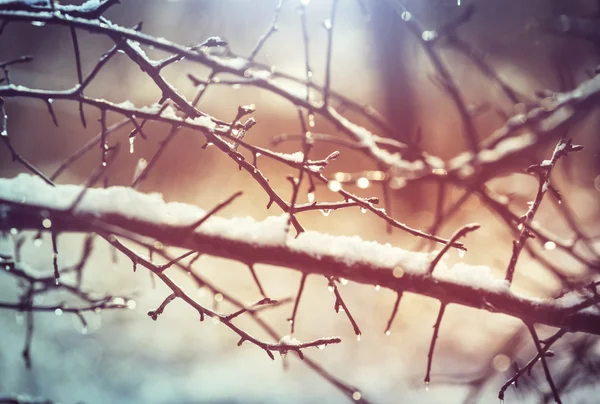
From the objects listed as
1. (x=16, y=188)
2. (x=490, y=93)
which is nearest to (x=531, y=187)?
(x=490, y=93)

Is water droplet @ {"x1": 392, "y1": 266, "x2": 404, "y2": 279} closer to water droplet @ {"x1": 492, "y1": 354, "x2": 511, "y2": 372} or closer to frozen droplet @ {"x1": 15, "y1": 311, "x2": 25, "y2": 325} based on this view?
frozen droplet @ {"x1": 15, "y1": 311, "x2": 25, "y2": 325}

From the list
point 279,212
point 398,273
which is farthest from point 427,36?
point 279,212

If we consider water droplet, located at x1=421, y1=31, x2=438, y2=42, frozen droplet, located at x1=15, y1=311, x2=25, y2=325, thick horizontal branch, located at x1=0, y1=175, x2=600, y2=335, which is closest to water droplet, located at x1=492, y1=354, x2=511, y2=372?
thick horizontal branch, located at x1=0, y1=175, x2=600, y2=335

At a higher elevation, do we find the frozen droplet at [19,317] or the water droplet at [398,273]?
the frozen droplet at [19,317]

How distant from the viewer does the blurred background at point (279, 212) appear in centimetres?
434

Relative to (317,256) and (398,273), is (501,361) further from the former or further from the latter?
(317,256)

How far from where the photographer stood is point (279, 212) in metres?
5.00

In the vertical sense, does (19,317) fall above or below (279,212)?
below

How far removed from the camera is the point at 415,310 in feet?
17.3

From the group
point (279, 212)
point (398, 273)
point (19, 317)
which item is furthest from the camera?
point (279, 212)

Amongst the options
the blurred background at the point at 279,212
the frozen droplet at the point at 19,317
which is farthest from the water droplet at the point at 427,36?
the frozen droplet at the point at 19,317

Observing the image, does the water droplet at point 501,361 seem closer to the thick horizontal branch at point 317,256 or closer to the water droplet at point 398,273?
the thick horizontal branch at point 317,256

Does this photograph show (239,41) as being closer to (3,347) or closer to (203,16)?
(203,16)

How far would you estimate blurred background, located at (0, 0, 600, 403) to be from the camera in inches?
171
